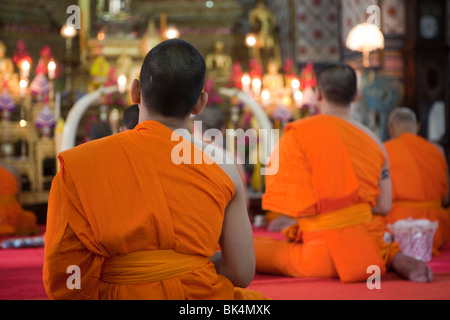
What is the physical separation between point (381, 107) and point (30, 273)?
5.32m

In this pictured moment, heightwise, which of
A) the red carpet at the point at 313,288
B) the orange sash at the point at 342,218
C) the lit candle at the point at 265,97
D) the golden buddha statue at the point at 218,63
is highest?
the golden buddha statue at the point at 218,63

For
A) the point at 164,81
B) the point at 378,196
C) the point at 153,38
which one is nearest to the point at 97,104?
the point at 153,38

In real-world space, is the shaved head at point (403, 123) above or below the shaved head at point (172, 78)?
below

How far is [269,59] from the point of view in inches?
403

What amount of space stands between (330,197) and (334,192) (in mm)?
33

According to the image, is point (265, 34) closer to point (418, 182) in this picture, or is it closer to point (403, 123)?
point (403, 123)

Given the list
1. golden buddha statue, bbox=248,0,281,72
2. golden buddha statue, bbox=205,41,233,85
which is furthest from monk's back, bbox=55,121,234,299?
golden buddha statue, bbox=248,0,281,72

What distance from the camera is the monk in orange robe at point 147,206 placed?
1.67 m

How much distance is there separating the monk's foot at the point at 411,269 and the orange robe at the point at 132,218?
155cm

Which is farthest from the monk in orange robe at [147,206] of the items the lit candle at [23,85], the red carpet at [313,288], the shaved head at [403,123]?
the lit candle at [23,85]

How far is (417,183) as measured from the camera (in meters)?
4.23

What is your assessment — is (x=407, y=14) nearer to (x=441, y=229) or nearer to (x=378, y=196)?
(x=441, y=229)

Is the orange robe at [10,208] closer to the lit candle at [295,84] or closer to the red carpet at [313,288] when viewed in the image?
the red carpet at [313,288]

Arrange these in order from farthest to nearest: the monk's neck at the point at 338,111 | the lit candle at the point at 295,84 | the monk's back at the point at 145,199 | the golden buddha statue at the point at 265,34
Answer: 1. the golden buddha statue at the point at 265,34
2. the lit candle at the point at 295,84
3. the monk's neck at the point at 338,111
4. the monk's back at the point at 145,199
